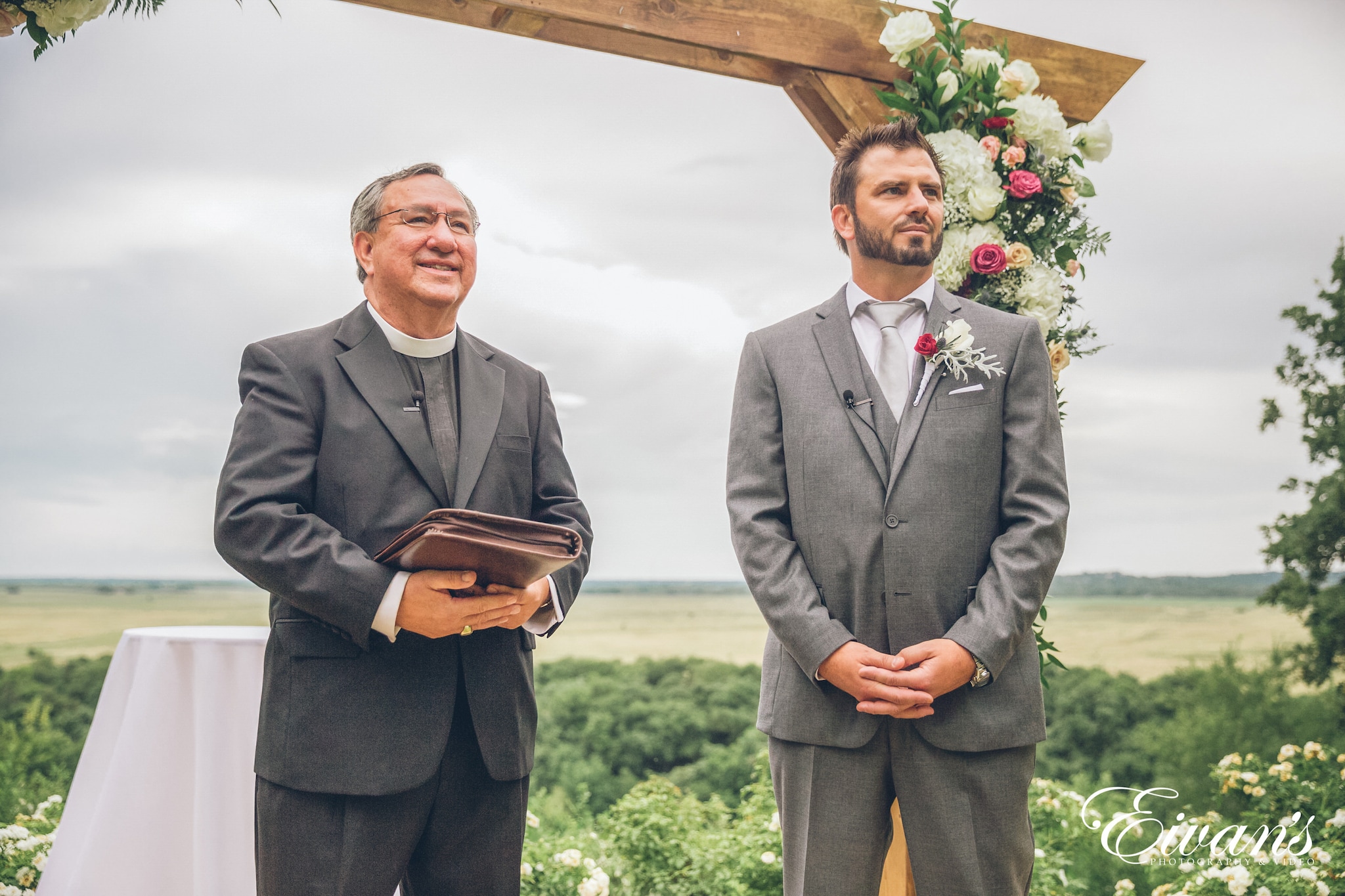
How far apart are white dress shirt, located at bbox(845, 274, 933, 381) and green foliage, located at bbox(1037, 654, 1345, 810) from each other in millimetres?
3714

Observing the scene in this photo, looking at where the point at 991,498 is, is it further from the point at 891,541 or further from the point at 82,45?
the point at 82,45

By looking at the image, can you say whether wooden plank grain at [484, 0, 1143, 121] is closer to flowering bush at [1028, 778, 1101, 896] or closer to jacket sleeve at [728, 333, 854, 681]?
jacket sleeve at [728, 333, 854, 681]

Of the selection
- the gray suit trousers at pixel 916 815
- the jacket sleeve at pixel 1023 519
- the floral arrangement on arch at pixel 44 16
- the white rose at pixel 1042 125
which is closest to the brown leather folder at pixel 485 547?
the gray suit trousers at pixel 916 815

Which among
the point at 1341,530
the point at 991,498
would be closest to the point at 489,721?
the point at 991,498

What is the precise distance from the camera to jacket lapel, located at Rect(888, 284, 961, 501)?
204cm

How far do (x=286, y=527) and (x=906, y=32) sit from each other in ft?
7.94

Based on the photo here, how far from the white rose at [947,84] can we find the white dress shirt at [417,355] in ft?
6.11

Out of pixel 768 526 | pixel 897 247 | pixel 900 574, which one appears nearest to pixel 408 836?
pixel 768 526

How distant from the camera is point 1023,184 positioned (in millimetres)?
2971

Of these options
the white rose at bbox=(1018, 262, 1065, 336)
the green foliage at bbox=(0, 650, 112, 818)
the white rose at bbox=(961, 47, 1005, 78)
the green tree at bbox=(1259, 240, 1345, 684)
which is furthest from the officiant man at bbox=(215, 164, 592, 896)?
the green tree at bbox=(1259, 240, 1345, 684)

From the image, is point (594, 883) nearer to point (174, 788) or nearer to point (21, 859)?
point (174, 788)

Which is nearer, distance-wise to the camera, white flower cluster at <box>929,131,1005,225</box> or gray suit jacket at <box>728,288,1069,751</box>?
gray suit jacket at <box>728,288,1069,751</box>

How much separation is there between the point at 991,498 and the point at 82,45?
4.56 metres

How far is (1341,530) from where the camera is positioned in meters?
4.90
